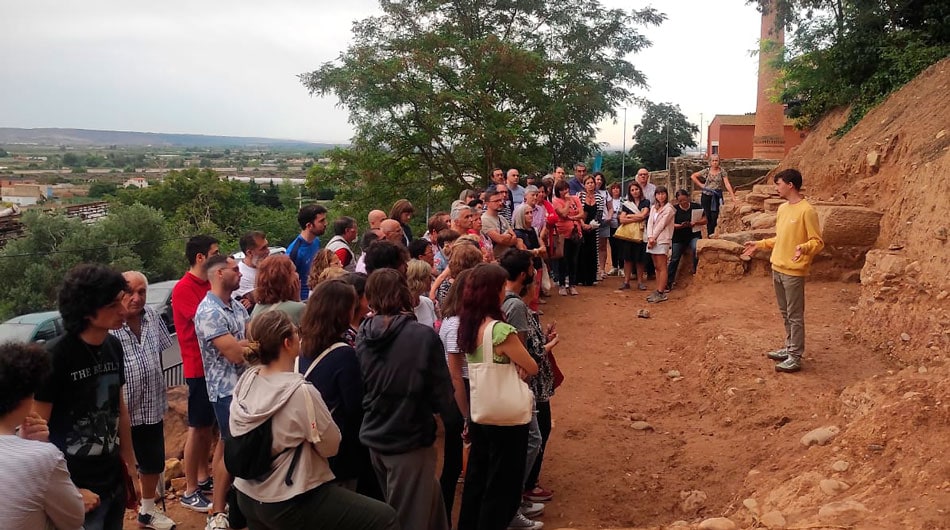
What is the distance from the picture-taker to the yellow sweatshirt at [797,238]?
20.0ft

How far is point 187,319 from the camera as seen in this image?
4.46 m

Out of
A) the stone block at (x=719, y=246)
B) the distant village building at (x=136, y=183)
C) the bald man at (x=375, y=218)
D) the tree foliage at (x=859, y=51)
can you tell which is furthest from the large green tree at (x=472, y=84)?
the distant village building at (x=136, y=183)

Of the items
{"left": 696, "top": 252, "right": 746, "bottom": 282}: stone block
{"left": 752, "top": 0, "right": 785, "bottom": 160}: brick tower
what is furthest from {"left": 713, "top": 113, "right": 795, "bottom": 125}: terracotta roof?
{"left": 696, "top": 252, "right": 746, "bottom": 282}: stone block

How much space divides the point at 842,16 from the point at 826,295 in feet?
24.6

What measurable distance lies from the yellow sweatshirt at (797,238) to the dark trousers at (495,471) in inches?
139

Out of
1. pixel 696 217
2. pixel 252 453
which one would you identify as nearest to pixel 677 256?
pixel 696 217

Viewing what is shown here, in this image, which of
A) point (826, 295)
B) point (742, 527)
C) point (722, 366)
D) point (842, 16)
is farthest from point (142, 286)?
point (842, 16)

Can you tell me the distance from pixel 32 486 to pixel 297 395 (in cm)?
93

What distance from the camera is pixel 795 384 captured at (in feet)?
20.3

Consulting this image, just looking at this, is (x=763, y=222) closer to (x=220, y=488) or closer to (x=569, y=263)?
(x=569, y=263)

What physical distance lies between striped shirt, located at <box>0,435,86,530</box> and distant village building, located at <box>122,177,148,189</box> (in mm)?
46051

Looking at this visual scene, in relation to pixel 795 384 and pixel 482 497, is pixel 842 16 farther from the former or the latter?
pixel 482 497

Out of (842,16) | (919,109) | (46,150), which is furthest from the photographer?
(46,150)

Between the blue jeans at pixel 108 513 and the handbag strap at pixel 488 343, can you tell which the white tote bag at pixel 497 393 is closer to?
the handbag strap at pixel 488 343
